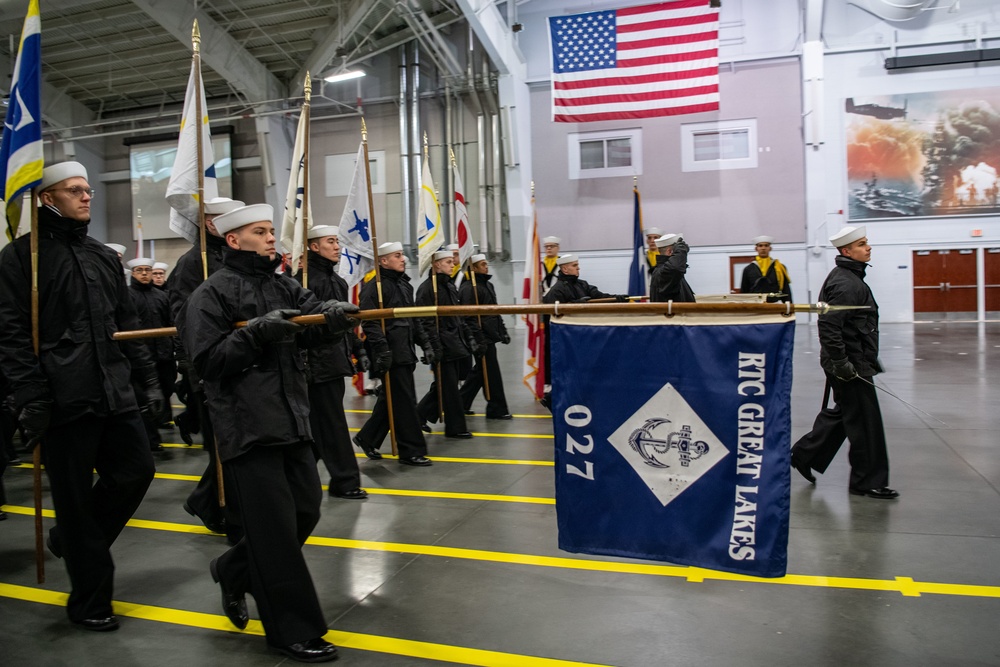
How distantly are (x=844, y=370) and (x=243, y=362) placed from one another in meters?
4.10

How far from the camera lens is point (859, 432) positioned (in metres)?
5.53

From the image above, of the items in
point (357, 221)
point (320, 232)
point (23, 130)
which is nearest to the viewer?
point (23, 130)

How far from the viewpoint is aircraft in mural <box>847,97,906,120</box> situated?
62.7ft

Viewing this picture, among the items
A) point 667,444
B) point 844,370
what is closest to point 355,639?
point 667,444

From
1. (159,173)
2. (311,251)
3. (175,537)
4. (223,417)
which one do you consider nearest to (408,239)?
(159,173)

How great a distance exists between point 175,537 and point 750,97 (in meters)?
18.6

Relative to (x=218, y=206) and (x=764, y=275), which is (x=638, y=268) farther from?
(x=218, y=206)

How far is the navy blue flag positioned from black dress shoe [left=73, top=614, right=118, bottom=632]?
7.38 feet

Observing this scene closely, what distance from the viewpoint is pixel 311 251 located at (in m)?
6.28

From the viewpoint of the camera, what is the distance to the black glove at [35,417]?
3521 mm

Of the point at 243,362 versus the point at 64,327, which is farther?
the point at 64,327

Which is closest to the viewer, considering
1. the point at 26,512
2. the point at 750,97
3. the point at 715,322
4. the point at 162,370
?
the point at 715,322

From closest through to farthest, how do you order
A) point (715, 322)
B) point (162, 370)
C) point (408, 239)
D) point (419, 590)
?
1. point (715, 322)
2. point (419, 590)
3. point (162, 370)
4. point (408, 239)

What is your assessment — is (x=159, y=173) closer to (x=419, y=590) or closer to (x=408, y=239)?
(x=408, y=239)
